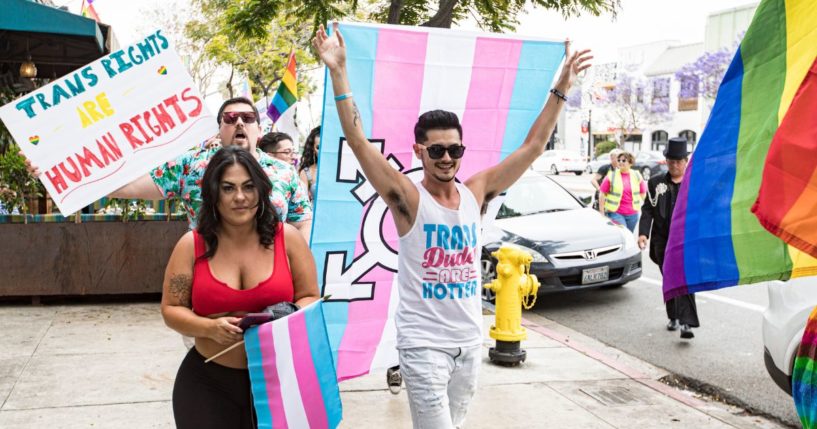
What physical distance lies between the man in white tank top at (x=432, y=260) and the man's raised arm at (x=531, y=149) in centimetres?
25

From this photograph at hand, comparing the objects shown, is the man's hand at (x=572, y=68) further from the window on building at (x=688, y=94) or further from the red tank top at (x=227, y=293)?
the window on building at (x=688, y=94)

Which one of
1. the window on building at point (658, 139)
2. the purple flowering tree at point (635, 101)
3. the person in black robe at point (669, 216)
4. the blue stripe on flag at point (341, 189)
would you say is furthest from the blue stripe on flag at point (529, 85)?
the window on building at point (658, 139)

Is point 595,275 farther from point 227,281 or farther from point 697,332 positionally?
point 227,281

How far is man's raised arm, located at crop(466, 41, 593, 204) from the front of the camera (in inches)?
150

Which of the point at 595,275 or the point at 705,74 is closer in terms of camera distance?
the point at 595,275

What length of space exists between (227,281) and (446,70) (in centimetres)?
206

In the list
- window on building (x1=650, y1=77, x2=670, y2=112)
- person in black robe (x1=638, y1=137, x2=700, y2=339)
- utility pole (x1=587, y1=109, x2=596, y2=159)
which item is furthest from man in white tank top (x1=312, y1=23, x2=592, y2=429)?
window on building (x1=650, y1=77, x2=670, y2=112)

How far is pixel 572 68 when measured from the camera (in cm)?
406

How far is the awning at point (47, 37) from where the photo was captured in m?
10.6

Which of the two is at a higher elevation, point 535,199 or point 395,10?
point 395,10

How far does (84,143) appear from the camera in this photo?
439cm

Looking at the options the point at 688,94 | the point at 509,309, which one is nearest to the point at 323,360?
the point at 509,309

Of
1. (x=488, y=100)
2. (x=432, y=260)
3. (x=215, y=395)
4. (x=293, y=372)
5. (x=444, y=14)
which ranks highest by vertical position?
(x=444, y=14)

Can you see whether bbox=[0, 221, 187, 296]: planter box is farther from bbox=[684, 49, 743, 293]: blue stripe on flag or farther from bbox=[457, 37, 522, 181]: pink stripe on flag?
bbox=[684, 49, 743, 293]: blue stripe on flag
